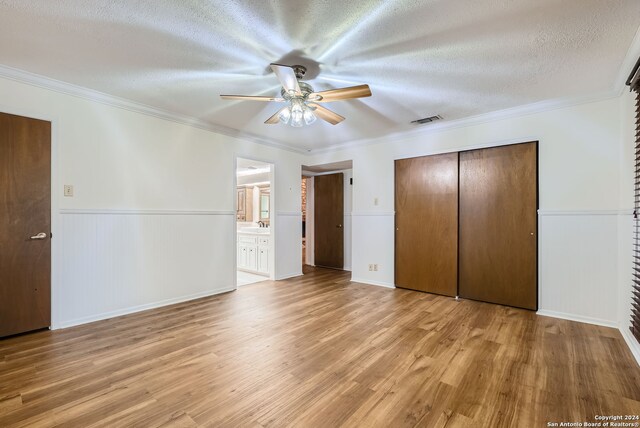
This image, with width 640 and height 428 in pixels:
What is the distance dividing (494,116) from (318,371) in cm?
Result: 351

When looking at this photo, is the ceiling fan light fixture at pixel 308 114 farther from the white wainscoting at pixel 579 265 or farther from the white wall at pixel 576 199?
the white wainscoting at pixel 579 265

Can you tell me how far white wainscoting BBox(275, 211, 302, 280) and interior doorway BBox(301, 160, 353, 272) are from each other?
3.03ft

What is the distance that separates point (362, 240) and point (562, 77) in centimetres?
320

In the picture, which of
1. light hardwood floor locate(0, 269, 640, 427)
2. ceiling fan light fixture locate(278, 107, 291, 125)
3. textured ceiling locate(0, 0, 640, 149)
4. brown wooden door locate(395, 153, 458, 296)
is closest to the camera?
light hardwood floor locate(0, 269, 640, 427)

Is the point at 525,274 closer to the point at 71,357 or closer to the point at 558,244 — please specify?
the point at 558,244

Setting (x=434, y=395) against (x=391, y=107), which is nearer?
(x=434, y=395)

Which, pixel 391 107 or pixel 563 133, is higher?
pixel 391 107

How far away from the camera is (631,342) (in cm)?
243

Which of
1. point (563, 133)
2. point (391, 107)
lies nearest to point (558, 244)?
point (563, 133)

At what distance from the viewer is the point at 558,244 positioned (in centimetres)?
320

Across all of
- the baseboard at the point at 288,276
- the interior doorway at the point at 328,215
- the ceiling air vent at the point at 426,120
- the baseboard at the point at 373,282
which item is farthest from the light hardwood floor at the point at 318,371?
the interior doorway at the point at 328,215

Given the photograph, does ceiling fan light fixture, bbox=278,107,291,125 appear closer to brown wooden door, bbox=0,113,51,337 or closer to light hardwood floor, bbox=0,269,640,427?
light hardwood floor, bbox=0,269,640,427

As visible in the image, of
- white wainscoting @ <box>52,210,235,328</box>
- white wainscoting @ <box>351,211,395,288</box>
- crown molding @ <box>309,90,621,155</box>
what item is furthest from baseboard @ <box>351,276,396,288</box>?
crown molding @ <box>309,90,621,155</box>

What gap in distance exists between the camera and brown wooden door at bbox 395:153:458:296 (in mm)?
3973
